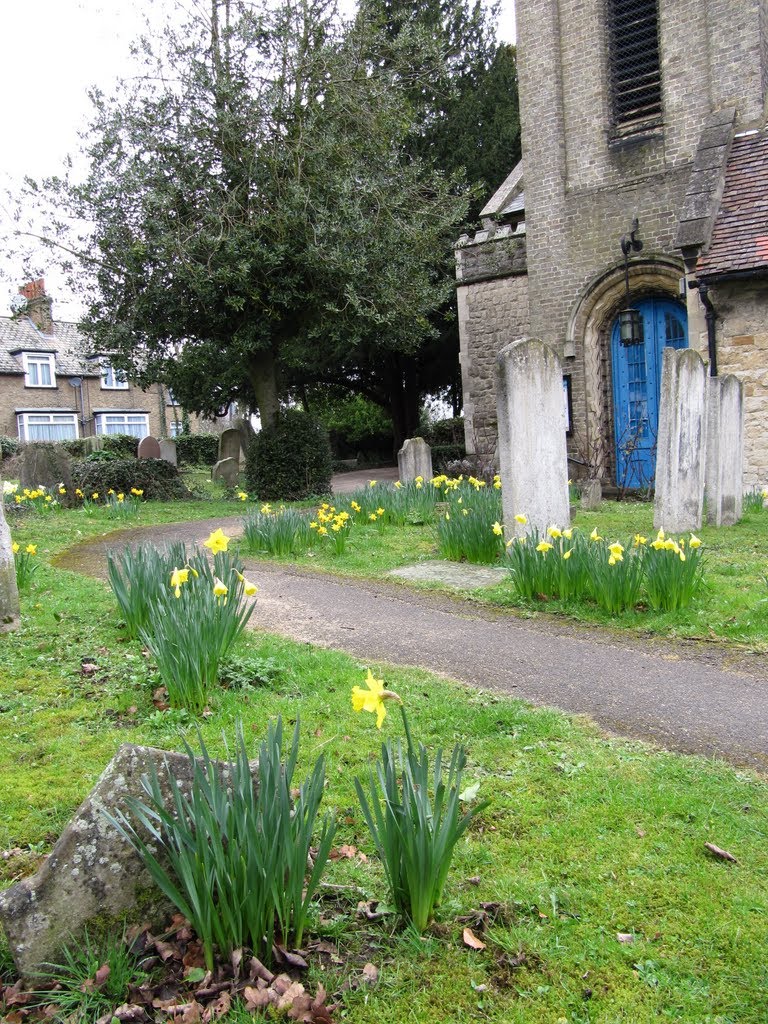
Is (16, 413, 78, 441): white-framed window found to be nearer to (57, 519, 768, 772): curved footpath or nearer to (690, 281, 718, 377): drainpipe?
(690, 281, 718, 377): drainpipe

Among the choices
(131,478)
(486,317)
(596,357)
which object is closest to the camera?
(131,478)

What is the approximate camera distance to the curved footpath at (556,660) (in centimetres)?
396

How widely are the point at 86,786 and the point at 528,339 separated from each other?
5.60 metres

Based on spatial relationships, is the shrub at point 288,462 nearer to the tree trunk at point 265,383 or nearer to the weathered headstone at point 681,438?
the tree trunk at point 265,383

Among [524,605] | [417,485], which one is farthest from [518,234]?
[524,605]

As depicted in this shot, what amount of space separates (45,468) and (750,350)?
485 inches

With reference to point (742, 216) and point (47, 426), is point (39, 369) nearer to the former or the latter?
point (47, 426)

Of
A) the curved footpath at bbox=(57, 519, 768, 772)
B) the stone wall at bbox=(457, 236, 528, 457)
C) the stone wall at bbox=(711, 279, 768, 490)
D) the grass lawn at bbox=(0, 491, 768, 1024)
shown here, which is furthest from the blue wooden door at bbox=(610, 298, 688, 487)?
the grass lawn at bbox=(0, 491, 768, 1024)

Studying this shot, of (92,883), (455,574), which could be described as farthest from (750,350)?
(92,883)

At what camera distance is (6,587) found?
18.6ft

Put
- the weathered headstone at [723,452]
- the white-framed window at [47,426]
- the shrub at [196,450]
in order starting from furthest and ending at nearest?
the white-framed window at [47,426] < the shrub at [196,450] < the weathered headstone at [723,452]

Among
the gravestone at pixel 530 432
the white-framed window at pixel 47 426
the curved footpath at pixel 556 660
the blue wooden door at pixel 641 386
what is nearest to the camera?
the curved footpath at pixel 556 660

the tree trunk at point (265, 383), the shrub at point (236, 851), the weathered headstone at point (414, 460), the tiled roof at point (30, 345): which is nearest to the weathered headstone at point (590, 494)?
the weathered headstone at point (414, 460)

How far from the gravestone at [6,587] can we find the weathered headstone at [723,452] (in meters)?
7.56
